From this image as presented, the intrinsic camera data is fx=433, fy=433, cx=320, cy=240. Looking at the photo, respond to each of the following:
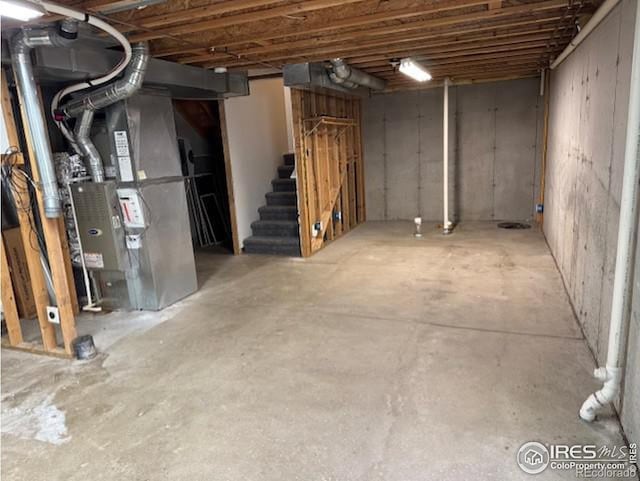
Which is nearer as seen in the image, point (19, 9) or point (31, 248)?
point (19, 9)

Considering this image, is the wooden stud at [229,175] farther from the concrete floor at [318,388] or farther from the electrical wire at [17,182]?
the electrical wire at [17,182]

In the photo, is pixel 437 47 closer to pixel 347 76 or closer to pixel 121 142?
pixel 347 76

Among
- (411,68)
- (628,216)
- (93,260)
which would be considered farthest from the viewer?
(411,68)

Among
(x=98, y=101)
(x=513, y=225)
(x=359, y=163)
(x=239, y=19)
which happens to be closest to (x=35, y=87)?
(x=98, y=101)

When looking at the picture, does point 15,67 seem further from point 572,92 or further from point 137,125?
point 572,92

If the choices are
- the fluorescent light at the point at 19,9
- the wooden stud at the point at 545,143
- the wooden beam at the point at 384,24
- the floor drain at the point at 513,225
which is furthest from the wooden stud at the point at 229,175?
the wooden stud at the point at 545,143

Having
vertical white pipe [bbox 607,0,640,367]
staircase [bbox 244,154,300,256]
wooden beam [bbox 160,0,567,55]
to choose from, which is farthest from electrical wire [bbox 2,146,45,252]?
vertical white pipe [bbox 607,0,640,367]

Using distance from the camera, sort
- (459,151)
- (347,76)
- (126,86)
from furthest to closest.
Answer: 1. (459,151)
2. (347,76)
3. (126,86)

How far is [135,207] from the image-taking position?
13.2ft

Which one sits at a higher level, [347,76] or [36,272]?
[347,76]

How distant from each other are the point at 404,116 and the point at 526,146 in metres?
2.18

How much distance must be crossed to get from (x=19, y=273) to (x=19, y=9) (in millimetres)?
2838

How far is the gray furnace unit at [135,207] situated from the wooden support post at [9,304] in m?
0.75

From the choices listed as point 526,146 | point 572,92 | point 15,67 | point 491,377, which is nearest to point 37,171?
point 15,67
